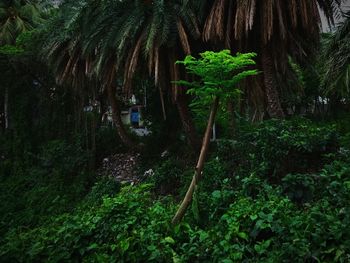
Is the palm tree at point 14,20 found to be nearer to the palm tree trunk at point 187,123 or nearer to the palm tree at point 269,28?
the palm tree trunk at point 187,123

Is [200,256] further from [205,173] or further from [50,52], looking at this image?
[50,52]

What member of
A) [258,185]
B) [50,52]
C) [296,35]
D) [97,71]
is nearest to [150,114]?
[97,71]

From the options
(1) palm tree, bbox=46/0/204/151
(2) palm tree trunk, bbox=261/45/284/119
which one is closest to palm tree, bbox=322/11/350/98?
(2) palm tree trunk, bbox=261/45/284/119

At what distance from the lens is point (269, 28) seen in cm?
821

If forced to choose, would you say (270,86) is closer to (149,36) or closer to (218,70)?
(149,36)

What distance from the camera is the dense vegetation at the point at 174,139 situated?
440 cm

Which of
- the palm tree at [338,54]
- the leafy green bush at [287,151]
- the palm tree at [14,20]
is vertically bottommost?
the leafy green bush at [287,151]

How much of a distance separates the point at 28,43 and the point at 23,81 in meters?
2.22

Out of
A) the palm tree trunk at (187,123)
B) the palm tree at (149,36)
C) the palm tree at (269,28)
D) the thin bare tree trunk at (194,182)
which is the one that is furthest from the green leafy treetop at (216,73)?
the palm tree trunk at (187,123)

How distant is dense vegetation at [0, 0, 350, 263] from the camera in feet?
14.4

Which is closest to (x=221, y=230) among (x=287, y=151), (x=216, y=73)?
(x=216, y=73)

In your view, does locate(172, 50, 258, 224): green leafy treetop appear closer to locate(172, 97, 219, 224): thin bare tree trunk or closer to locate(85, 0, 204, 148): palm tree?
locate(172, 97, 219, 224): thin bare tree trunk

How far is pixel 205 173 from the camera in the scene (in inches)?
309

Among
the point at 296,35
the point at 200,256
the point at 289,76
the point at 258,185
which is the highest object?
the point at 296,35
